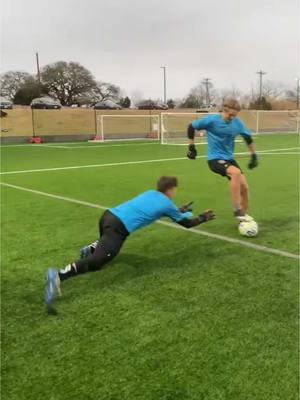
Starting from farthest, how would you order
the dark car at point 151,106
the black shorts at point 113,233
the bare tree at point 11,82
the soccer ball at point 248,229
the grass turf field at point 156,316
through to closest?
the bare tree at point 11,82 < the dark car at point 151,106 < the soccer ball at point 248,229 < the black shorts at point 113,233 < the grass turf field at point 156,316

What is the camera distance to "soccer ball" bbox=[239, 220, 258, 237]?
6.50 metres

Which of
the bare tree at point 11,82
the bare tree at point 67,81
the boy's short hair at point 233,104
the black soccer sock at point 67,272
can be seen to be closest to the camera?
the black soccer sock at point 67,272

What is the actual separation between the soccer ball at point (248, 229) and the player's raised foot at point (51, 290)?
118 inches

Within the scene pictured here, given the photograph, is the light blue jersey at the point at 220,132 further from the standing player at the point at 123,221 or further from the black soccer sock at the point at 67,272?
the black soccer sock at the point at 67,272

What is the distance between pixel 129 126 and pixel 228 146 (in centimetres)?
3632

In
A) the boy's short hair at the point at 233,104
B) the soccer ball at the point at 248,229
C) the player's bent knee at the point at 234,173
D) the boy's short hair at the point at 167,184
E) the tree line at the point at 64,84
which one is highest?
the tree line at the point at 64,84

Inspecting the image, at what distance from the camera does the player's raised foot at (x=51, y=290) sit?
13.5 ft

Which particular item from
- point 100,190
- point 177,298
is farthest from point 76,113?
point 177,298

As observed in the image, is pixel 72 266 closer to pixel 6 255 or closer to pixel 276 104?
pixel 6 255

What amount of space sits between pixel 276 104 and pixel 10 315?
82182mm

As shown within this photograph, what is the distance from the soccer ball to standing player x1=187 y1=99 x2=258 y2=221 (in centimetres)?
12

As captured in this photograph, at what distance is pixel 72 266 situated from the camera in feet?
15.2

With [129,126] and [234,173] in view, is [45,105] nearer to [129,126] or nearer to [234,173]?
[129,126]

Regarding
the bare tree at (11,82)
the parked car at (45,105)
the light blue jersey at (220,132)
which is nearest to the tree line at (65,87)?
the bare tree at (11,82)
